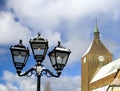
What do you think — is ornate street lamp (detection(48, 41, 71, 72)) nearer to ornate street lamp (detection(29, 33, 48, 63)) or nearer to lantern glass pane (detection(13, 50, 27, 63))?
ornate street lamp (detection(29, 33, 48, 63))

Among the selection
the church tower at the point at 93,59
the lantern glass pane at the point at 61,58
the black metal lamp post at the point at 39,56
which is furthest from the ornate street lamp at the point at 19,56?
the church tower at the point at 93,59

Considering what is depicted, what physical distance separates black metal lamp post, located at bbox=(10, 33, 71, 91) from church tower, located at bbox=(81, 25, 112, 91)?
64.1 metres

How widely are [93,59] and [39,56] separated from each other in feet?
213

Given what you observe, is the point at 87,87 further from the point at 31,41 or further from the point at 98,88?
the point at 31,41

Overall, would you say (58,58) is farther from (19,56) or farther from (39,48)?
(19,56)

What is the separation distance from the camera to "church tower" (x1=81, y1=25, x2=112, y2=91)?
74000 millimetres

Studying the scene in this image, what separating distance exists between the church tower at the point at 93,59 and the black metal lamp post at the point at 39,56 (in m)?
64.1

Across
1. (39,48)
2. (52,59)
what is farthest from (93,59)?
(39,48)

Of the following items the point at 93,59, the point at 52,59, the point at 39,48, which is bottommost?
the point at 93,59

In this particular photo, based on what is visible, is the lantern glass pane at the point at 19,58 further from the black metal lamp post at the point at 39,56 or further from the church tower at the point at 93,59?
the church tower at the point at 93,59

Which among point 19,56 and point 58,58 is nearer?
point 58,58

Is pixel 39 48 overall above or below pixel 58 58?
above

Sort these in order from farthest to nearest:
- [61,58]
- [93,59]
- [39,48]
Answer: [93,59] → [61,58] → [39,48]

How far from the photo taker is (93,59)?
2913 inches
